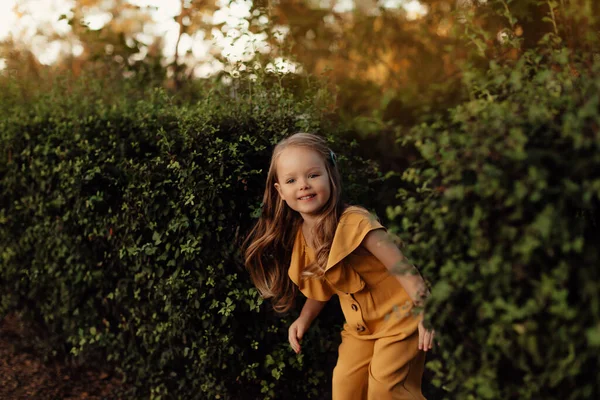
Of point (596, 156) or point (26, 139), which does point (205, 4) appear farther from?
point (596, 156)

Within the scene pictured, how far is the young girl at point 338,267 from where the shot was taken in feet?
9.43

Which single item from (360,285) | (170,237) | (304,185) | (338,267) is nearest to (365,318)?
(360,285)

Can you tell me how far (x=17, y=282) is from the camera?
486 centimetres

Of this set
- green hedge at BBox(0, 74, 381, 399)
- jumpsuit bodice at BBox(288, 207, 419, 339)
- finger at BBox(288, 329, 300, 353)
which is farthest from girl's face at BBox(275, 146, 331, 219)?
finger at BBox(288, 329, 300, 353)

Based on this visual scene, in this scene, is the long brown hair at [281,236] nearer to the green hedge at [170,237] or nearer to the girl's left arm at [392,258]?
the green hedge at [170,237]

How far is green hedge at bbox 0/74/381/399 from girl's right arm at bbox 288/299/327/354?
22 centimetres

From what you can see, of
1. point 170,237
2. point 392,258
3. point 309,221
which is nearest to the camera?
point 392,258

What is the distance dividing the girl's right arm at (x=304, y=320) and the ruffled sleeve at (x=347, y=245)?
25 cm

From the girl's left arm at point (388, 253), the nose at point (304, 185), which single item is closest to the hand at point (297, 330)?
the girl's left arm at point (388, 253)

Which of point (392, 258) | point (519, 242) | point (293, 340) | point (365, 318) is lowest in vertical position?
point (293, 340)

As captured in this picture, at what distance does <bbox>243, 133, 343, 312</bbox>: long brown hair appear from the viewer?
302 centimetres

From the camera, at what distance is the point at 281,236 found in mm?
3213

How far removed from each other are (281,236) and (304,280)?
10.0 inches

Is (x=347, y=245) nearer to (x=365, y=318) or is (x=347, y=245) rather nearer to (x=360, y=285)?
(x=360, y=285)
